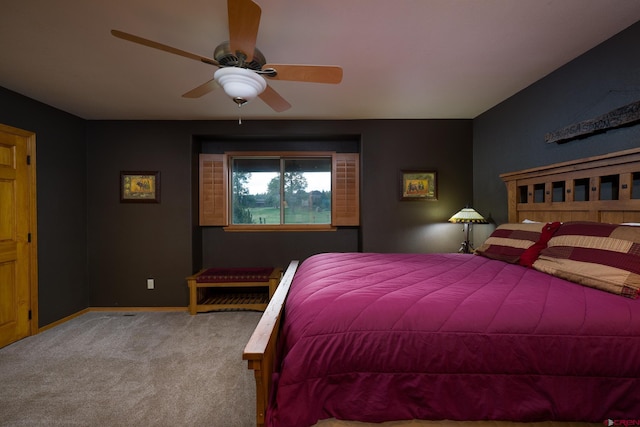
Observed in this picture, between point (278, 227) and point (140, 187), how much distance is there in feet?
6.26

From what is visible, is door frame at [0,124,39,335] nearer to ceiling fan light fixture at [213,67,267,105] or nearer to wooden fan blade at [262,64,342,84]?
ceiling fan light fixture at [213,67,267,105]

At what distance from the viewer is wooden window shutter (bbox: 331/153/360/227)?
3.73m

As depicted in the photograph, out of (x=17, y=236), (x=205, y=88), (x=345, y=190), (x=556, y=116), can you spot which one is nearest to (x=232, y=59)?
(x=205, y=88)

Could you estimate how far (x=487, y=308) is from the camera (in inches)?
46.8

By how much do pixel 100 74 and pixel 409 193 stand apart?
354 centimetres

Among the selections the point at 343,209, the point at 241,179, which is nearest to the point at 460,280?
the point at 343,209

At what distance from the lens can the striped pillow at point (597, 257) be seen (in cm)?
135

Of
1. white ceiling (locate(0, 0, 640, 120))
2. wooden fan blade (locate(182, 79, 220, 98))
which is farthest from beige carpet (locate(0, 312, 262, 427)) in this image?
white ceiling (locate(0, 0, 640, 120))

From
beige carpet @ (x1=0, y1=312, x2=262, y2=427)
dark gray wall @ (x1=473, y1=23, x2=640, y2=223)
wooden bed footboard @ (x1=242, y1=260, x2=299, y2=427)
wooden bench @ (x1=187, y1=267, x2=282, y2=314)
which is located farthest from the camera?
wooden bench @ (x1=187, y1=267, x2=282, y2=314)

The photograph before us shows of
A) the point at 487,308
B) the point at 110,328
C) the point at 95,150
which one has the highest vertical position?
the point at 95,150

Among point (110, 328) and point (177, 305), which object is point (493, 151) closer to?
point (177, 305)

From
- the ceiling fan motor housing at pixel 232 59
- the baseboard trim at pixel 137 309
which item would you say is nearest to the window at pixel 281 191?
the baseboard trim at pixel 137 309

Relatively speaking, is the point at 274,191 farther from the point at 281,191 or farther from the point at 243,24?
the point at 243,24

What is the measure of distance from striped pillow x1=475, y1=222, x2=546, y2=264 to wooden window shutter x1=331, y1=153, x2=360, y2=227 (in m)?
1.70
